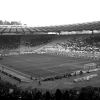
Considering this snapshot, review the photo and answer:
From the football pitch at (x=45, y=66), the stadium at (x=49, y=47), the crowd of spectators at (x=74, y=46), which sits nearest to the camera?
the football pitch at (x=45, y=66)

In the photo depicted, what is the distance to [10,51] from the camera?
73062 millimetres

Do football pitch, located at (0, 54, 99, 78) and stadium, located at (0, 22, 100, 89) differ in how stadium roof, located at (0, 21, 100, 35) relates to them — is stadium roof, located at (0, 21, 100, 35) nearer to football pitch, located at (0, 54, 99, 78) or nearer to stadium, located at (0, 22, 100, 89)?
stadium, located at (0, 22, 100, 89)

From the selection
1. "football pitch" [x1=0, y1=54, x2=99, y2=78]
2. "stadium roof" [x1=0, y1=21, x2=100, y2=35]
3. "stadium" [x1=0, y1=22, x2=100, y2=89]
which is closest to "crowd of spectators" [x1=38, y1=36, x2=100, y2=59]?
"stadium" [x1=0, y1=22, x2=100, y2=89]

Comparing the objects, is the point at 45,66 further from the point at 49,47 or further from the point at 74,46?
the point at 49,47

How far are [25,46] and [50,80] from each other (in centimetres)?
4870

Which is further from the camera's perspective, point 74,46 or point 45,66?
point 74,46

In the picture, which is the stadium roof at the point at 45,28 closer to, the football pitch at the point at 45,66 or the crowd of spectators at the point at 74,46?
the crowd of spectators at the point at 74,46

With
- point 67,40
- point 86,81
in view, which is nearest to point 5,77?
point 86,81

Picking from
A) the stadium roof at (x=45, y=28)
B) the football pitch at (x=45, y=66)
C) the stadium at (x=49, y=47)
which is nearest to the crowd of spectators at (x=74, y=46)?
the stadium at (x=49, y=47)

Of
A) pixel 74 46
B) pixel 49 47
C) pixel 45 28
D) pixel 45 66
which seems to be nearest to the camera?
pixel 45 66

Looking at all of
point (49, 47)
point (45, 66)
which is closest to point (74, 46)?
point (49, 47)

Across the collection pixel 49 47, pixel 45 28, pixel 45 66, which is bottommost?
pixel 45 66

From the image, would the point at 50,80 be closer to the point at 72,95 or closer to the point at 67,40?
the point at 72,95

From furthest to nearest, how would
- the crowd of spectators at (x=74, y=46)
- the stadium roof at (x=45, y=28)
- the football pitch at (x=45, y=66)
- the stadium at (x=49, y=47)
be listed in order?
1. the crowd of spectators at (x=74, y=46)
2. the stadium roof at (x=45, y=28)
3. the stadium at (x=49, y=47)
4. the football pitch at (x=45, y=66)
